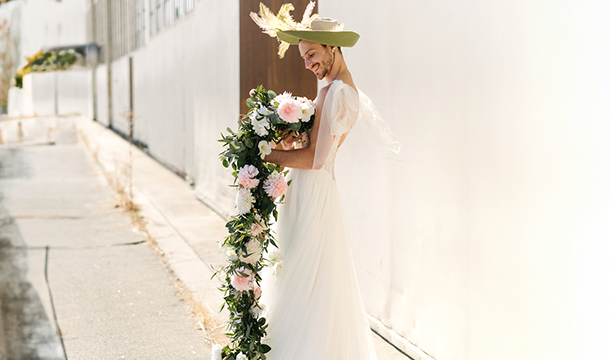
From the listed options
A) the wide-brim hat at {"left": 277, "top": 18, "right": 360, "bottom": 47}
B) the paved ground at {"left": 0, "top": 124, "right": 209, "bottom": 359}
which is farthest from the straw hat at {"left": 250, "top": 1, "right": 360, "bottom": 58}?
the paved ground at {"left": 0, "top": 124, "right": 209, "bottom": 359}

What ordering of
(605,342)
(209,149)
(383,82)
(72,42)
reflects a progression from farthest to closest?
(72,42) → (209,149) → (383,82) → (605,342)

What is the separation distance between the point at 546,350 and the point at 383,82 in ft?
6.81

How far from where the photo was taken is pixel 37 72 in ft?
140

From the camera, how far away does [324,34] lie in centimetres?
303

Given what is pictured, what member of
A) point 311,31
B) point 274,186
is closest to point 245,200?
point 274,186

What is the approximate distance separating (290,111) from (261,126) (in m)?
0.17

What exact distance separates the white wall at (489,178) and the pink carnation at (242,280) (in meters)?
1.13

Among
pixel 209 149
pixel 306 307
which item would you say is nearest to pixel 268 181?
pixel 306 307

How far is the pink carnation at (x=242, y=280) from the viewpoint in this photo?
127 inches

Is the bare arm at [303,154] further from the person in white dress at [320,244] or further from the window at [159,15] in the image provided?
the window at [159,15]

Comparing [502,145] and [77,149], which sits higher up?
[502,145]

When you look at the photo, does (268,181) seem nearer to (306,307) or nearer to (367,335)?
(306,307)

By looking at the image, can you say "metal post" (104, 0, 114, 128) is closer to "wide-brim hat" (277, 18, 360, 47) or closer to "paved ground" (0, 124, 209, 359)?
"paved ground" (0, 124, 209, 359)

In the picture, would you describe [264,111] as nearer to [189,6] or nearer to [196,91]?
[196,91]
